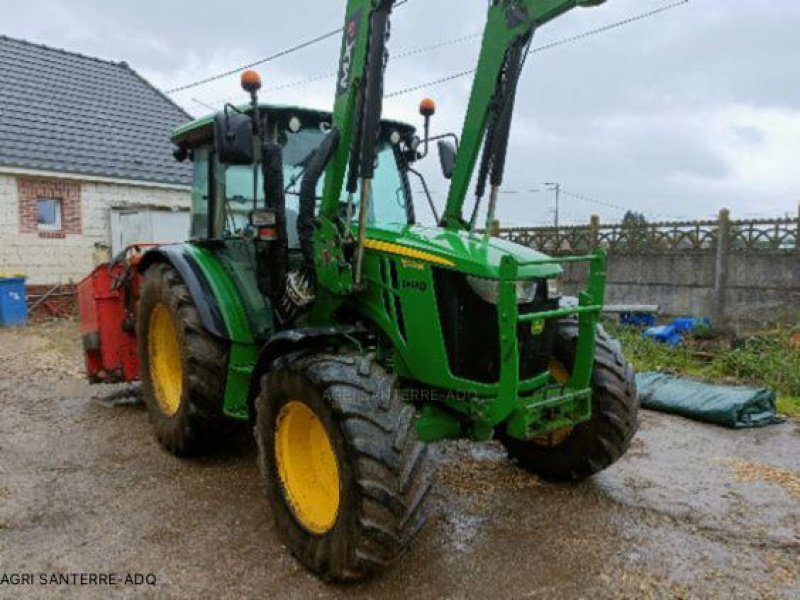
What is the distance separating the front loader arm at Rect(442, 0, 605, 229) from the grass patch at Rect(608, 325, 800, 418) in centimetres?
380

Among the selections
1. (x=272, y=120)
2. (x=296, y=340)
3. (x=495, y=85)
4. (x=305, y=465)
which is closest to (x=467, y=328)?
(x=296, y=340)

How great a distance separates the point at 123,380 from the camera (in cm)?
564

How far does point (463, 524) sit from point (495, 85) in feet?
7.86

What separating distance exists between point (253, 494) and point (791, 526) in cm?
296

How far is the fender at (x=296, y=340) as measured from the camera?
324 cm

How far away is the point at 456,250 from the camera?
3.26m

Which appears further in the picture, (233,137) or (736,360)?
(736,360)

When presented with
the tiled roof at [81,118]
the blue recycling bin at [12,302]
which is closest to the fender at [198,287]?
the blue recycling bin at [12,302]

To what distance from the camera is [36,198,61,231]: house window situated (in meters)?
12.2

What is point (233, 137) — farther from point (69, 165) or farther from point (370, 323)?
point (69, 165)

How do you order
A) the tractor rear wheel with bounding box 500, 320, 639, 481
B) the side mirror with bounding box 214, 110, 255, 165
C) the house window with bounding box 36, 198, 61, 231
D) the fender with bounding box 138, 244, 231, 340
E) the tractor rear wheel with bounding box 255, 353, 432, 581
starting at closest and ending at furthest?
the tractor rear wheel with bounding box 255, 353, 432, 581, the side mirror with bounding box 214, 110, 255, 165, the tractor rear wheel with bounding box 500, 320, 639, 481, the fender with bounding box 138, 244, 231, 340, the house window with bounding box 36, 198, 61, 231

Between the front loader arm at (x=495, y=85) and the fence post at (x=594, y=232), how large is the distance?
8662 mm

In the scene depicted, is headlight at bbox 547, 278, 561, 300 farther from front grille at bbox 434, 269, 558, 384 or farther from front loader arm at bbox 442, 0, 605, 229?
front loader arm at bbox 442, 0, 605, 229

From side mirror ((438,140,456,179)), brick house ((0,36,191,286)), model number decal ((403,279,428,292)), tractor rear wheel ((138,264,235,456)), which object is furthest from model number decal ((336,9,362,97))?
brick house ((0,36,191,286))
